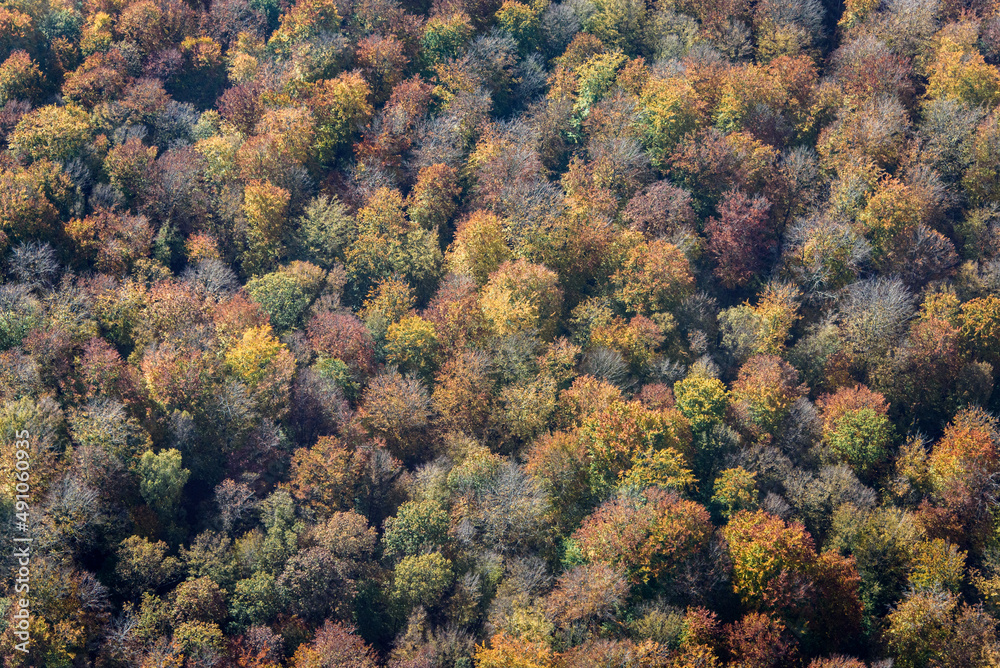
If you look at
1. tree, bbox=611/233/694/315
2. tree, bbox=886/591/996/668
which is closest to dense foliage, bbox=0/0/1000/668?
tree, bbox=886/591/996/668

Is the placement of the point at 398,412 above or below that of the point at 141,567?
above

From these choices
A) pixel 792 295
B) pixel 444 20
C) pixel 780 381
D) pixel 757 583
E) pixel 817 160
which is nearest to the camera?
pixel 757 583

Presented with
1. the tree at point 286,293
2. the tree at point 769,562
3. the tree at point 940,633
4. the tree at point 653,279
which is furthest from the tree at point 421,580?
the tree at point 940,633

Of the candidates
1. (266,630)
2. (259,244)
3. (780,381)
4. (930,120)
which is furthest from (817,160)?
(266,630)

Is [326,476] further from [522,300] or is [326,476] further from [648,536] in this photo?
[648,536]

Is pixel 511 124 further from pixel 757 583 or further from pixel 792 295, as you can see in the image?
pixel 757 583

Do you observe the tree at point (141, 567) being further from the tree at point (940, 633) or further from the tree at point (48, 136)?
the tree at point (940, 633)

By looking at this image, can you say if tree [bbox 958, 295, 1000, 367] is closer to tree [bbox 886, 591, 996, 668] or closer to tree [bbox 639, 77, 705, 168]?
tree [bbox 886, 591, 996, 668]

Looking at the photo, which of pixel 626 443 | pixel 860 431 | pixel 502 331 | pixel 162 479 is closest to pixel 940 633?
pixel 860 431
